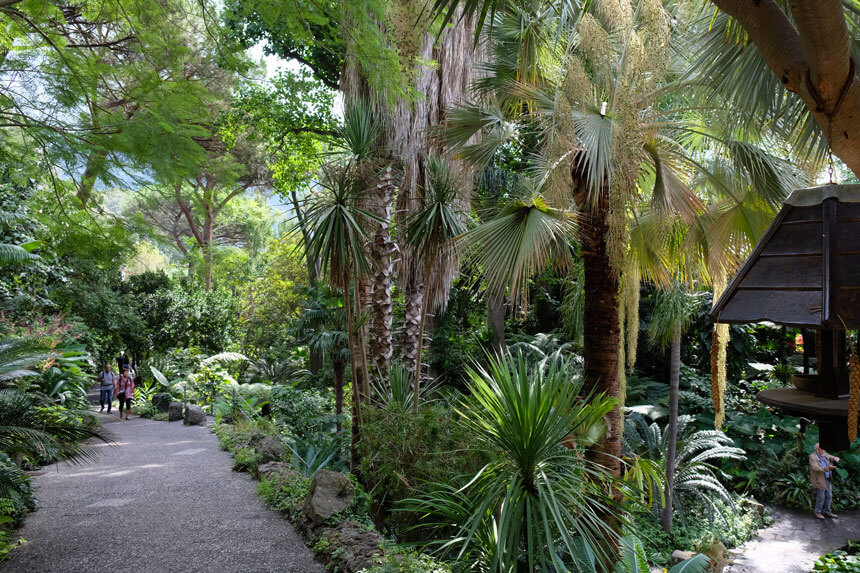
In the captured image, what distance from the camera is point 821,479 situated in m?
9.27

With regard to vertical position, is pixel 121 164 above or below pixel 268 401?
above

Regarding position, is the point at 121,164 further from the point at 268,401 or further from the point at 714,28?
the point at 268,401

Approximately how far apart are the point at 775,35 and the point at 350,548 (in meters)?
4.88

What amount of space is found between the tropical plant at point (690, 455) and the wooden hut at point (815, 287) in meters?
6.90

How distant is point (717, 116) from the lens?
232 inches

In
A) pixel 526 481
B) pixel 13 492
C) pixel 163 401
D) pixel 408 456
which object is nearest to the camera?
pixel 526 481

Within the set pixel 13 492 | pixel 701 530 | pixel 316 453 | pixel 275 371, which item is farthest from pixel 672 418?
pixel 275 371

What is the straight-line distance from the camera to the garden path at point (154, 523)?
17.4 ft

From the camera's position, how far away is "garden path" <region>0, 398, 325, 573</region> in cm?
530

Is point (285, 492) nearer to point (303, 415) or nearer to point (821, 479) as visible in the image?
point (303, 415)

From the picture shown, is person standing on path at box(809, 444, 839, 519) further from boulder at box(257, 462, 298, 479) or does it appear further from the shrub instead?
the shrub

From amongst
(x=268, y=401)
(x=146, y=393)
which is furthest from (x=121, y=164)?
(x=146, y=393)

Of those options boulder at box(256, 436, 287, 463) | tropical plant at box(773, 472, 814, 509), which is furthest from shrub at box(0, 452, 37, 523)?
tropical plant at box(773, 472, 814, 509)

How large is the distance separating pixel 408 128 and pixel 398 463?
4.85 m
